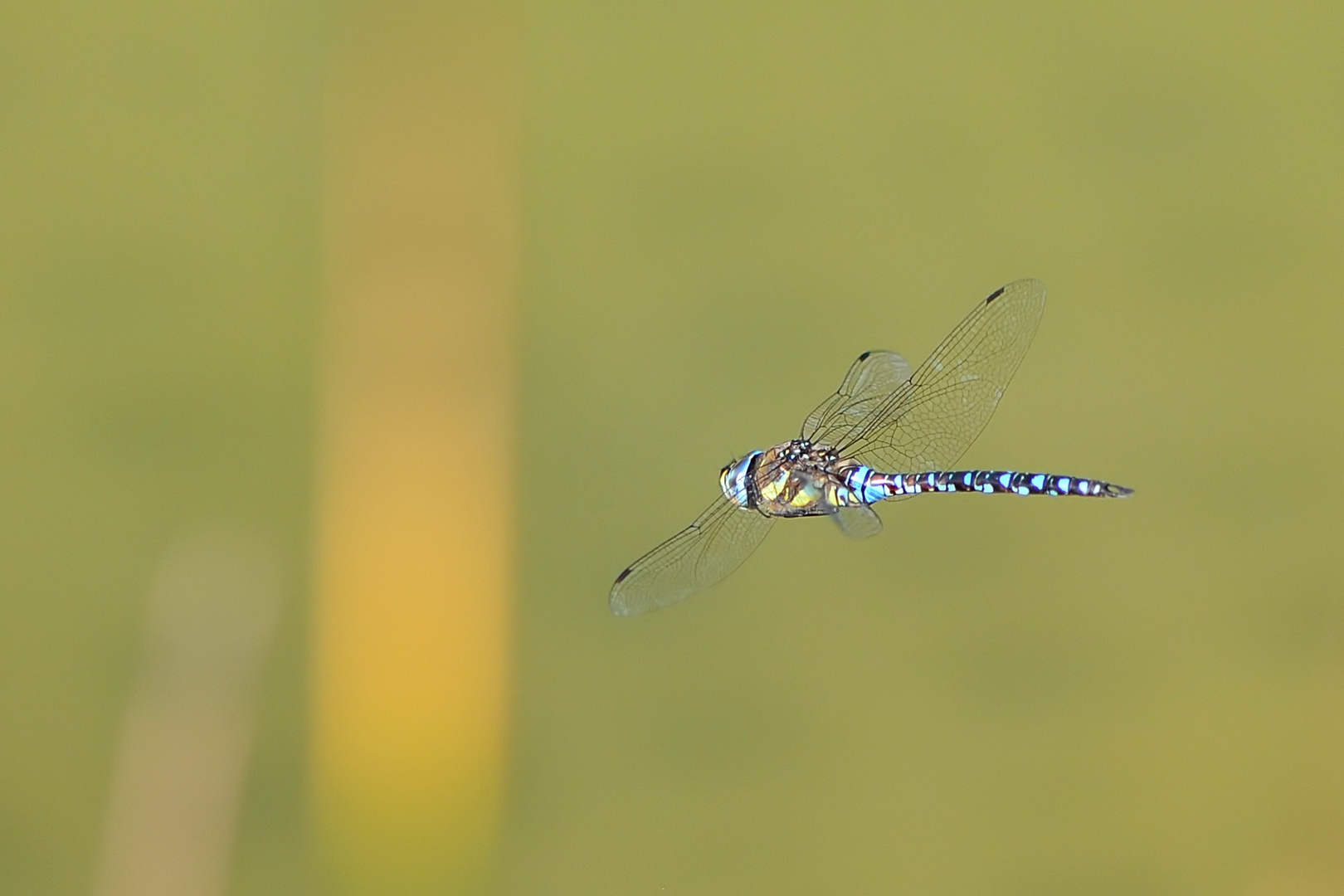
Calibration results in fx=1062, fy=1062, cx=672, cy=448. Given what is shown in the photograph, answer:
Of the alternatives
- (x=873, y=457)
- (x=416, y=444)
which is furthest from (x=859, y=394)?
(x=416, y=444)

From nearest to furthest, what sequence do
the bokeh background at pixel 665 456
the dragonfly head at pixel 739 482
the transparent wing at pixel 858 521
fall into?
the transparent wing at pixel 858 521 < the dragonfly head at pixel 739 482 < the bokeh background at pixel 665 456

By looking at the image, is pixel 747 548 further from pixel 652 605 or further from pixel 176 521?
pixel 176 521

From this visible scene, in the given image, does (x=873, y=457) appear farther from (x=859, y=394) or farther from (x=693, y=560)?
(x=693, y=560)

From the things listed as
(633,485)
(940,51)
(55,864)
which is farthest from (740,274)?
(55,864)

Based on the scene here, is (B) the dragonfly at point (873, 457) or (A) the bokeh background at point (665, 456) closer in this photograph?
(B) the dragonfly at point (873, 457)

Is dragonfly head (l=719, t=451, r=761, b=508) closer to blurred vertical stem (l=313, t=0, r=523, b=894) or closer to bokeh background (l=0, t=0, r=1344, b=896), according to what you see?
bokeh background (l=0, t=0, r=1344, b=896)

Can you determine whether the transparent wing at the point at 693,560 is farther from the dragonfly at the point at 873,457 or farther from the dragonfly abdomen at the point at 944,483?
the dragonfly abdomen at the point at 944,483

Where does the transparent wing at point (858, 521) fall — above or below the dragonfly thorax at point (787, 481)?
below

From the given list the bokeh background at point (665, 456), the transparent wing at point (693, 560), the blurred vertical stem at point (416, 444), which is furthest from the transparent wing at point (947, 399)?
the blurred vertical stem at point (416, 444)
